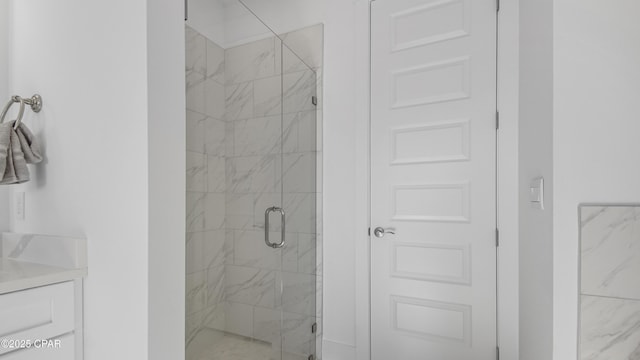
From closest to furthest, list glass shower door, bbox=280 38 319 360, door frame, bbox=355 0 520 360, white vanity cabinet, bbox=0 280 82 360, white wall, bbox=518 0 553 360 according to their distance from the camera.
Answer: white vanity cabinet, bbox=0 280 82 360 → white wall, bbox=518 0 553 360 → door frame, bbox=355 0 520 360 → glass shower door, bbox=280 38 319 360

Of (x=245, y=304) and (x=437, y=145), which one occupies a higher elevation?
(x=437, y=145)

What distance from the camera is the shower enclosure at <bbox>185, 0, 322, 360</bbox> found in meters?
1.32

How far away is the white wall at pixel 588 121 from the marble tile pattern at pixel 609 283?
27mm

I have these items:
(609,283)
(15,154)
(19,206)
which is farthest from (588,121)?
(19,206)

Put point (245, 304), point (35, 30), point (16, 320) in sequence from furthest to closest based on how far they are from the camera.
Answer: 1. point (245, 304)
2. point (35, 30)
3. point (16, 320)

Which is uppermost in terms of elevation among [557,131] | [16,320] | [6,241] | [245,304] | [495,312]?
[557,131]

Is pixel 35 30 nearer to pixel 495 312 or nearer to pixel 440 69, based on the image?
pixel 440 69

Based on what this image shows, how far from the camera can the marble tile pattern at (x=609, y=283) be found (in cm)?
90

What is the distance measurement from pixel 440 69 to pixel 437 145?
0.46 metres

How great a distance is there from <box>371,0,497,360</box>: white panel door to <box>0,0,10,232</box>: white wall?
183 centimetres

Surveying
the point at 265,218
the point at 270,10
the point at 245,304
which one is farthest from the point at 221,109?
the point at 270,10

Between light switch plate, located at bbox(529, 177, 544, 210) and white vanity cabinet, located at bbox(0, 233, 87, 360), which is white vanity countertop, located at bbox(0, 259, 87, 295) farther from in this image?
light switch plate, located at bbox(529, 177, 544, 210)

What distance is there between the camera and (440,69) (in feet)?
6.46

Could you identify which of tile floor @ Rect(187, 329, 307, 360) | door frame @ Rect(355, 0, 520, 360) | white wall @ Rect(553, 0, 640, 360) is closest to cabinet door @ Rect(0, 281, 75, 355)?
tile floor @ Rect(187, 329, 307, 360)
